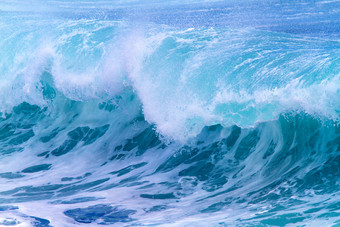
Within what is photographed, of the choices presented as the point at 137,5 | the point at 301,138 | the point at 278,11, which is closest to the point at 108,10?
the point at 137,5

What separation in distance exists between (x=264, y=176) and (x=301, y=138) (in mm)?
1034

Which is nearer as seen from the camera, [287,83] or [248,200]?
[248,200]

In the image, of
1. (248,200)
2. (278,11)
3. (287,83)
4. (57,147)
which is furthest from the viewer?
(278,11)

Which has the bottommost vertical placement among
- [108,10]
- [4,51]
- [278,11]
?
[278,11]

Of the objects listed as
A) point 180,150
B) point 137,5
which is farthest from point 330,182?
point 137,5

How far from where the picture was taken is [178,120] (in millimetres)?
6812

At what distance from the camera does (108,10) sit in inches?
442

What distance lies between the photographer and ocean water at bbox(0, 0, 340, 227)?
5.47 metres

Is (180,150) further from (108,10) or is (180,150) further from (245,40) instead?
(108,10)

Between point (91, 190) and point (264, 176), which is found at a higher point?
point (91, 190)

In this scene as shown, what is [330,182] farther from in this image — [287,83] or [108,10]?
[108,10]

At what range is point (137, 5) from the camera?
1134 centimetres

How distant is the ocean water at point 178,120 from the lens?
5.47m

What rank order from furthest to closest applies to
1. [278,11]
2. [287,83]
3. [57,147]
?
[278,11] → [57,147] → [287,83]
